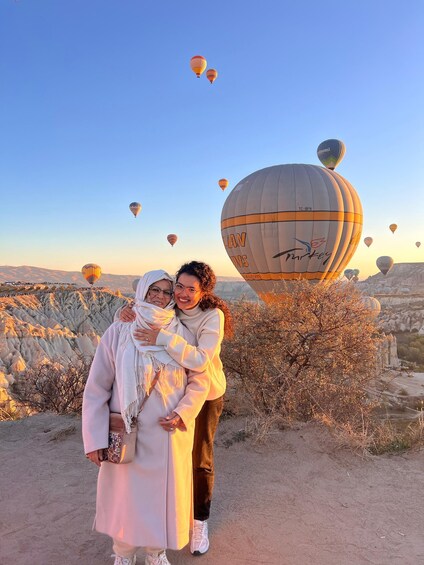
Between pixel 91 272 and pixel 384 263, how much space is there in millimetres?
34381

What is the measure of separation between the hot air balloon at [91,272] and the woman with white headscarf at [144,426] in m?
43.4

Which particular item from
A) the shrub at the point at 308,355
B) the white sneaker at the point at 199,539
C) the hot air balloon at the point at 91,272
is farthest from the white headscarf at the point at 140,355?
the hot air balloon at the point at 91,272

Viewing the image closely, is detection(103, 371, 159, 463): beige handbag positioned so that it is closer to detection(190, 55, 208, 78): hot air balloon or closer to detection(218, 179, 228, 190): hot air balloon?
detection(190, 55, 208, 78): hot air balloon

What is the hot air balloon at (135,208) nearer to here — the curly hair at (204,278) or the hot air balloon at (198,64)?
the hot air balloon at (198,64)

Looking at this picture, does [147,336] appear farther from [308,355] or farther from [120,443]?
[308,355]

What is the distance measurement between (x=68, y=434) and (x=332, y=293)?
4.43m

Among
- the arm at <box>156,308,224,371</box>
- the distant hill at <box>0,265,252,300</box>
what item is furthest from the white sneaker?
the distant hill at <box>0,265,252,300</box>

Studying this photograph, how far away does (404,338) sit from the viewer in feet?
148

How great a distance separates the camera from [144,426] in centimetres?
234

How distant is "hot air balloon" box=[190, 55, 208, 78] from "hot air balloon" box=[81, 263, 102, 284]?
90.5ft

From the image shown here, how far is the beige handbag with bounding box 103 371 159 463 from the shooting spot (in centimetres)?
228

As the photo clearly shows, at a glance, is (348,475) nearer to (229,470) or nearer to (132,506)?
(229,470)

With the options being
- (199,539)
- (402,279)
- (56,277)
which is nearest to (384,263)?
(199,539)

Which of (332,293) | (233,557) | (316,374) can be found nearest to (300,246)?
(332,293)
